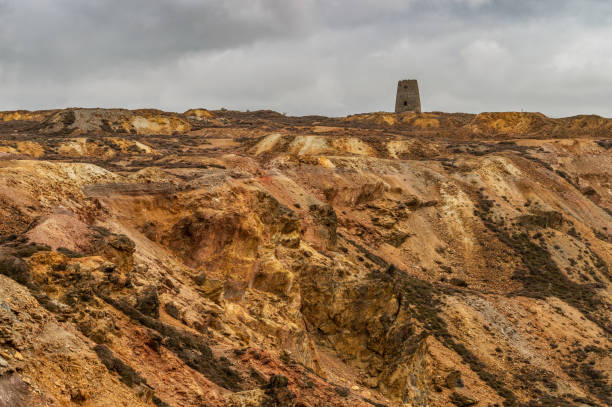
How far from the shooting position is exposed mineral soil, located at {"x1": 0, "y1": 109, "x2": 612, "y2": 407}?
11.5m

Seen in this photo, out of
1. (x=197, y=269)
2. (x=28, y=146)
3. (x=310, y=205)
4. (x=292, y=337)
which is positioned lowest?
(x=292, y=337)

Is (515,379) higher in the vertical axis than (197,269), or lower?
lower

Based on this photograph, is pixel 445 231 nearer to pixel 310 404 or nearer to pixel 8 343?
pixel 310 404

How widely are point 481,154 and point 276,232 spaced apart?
37.6 m

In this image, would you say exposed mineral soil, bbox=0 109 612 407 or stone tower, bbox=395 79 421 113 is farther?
stone tower, bbox=395 79 421 113

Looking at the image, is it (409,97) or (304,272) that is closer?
(304,272)

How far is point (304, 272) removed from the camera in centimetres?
2709

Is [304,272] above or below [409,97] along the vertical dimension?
below

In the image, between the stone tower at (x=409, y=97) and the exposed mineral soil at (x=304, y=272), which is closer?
the exposed mineral soil at (x=304, y=272)

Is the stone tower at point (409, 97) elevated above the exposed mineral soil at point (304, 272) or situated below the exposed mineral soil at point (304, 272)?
above

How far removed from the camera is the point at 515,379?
28750 millimetres

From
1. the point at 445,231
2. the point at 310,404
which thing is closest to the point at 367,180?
the point at 445,231

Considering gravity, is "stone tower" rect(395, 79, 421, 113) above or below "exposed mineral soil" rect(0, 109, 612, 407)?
above

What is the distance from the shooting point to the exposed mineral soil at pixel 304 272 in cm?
1151
